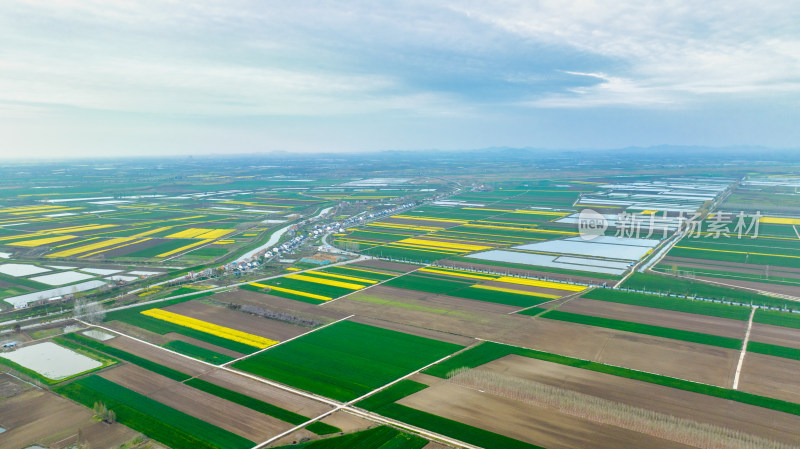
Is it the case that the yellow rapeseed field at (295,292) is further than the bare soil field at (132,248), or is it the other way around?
the bare soil field at (132,248)

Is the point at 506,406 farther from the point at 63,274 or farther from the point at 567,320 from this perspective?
the point at 63,274

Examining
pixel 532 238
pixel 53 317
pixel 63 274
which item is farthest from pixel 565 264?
pixel 63 274

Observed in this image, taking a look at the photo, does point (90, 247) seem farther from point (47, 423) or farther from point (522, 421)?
point (522, 421)

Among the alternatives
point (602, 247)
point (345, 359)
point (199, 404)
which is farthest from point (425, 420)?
point (602, 247)

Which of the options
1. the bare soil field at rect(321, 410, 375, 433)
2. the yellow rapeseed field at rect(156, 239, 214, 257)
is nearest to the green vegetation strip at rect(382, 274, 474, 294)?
the bare soil field at rect(321, 410, 375, 433)

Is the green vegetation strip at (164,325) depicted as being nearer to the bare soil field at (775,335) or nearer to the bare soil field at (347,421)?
the bare soil field at (347,421)

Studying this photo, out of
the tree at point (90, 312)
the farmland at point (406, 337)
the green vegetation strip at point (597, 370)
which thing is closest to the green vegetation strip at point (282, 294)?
the farmland at point (406, 337)

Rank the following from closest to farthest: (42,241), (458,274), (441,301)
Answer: (441,301), (458,274), (42,241)
